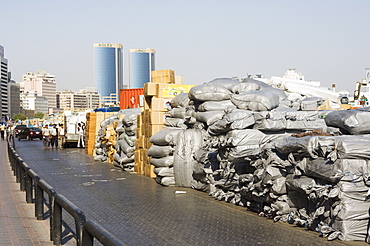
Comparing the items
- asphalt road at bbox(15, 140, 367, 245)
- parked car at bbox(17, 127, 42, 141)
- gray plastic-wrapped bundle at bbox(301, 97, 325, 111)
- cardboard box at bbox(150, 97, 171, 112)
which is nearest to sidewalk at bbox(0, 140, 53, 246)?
asphalt road at bbox(15, 140, 367, 245)

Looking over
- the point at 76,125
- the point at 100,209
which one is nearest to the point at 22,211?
the point at 100,209

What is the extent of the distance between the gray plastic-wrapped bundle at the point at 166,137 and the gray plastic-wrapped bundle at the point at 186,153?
43 centimetres

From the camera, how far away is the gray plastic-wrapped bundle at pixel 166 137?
12.3 metres

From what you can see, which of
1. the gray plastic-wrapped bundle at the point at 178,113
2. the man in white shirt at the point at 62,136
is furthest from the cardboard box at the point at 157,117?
the man in white shirt at the point at 62,136

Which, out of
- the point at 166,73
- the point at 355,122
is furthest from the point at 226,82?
the point at 355,122

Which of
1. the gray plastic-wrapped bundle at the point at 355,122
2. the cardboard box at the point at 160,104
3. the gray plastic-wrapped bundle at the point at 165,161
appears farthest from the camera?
the cardboard box at the point at 160,104

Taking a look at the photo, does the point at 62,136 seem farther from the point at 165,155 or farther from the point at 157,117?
the point at 165,155

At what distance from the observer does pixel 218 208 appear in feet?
29.9

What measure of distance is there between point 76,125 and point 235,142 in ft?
81.8

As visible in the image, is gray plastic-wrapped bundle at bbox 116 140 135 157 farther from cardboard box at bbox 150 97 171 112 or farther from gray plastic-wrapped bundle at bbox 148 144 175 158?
gray plastic-wrapped bundle at bbox 148 144 175 158

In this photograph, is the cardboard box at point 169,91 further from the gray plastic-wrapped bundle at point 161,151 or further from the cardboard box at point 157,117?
the gray plastic-wrapped bundle at point 161,151

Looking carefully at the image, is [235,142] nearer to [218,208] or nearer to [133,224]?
[218,208]

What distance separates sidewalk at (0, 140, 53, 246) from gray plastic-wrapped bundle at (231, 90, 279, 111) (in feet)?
15.6

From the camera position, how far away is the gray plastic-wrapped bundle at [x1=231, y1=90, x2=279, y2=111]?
10.2m
